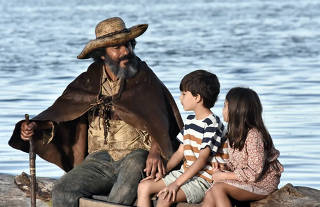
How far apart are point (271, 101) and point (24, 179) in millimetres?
9001

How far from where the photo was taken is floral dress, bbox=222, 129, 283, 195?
693 cm

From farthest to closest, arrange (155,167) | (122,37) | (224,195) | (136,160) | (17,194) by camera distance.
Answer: (17,194)
(122,37)
(136,160)
(155,167)
(224,195)

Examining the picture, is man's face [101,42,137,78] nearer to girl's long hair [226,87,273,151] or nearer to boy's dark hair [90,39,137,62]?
boy's dark hair [90,39,137,62]

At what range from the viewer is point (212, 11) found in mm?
47969

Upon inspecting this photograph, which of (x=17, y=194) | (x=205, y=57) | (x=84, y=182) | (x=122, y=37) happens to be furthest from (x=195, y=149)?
(x=205, y=57)

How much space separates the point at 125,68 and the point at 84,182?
0.81 m

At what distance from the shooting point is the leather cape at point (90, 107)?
7802mm

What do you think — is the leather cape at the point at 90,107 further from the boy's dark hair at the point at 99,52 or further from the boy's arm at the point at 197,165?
the boy's arm at the point at 197,165

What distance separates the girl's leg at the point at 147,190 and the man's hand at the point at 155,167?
0.25ft

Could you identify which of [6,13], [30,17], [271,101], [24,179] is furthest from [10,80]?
[6,13]

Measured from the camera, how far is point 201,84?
7219 mm

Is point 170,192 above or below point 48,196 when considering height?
above

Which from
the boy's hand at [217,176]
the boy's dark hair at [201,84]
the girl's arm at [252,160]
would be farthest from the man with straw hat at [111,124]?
the girl's arm at [252,160]

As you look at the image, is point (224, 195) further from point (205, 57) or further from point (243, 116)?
point (205, 57)
